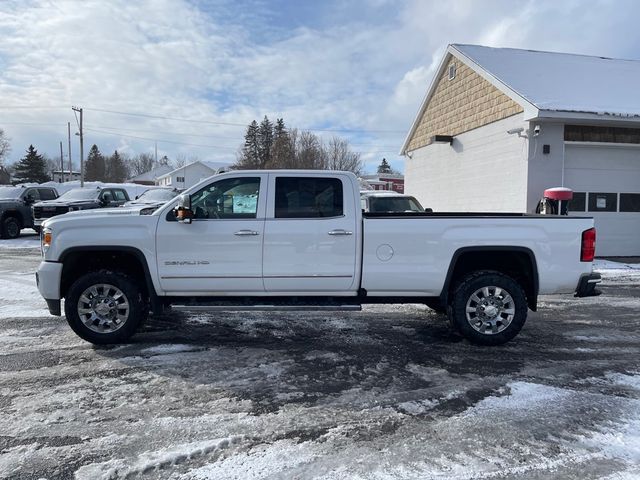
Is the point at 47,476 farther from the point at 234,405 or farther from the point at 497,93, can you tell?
the point at 497,93

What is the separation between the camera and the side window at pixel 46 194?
19922 mm

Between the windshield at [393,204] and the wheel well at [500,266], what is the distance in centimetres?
736

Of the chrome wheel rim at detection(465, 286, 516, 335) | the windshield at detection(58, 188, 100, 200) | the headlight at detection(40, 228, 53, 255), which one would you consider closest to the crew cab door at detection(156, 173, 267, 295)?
the headlight at detection(40, 228, 53, 255)

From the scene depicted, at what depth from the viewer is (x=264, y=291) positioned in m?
5.43

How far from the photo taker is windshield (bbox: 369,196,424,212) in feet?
43.0

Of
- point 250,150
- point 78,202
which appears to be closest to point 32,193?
point 78,202

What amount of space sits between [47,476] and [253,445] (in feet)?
4.22

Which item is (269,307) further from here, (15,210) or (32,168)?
(32,168)

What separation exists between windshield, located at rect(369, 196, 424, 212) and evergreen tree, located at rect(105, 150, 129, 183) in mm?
96301

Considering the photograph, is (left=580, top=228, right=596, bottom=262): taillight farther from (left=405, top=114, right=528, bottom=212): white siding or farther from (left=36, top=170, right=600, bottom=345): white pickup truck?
(left=405, top=114, right=528, bottom=212): white siding

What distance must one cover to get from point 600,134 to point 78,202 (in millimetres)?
17876

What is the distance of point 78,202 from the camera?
1838 centimetres

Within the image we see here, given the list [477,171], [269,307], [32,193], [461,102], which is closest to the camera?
[269,307]

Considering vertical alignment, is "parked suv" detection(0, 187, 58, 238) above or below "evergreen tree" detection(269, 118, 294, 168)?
below
